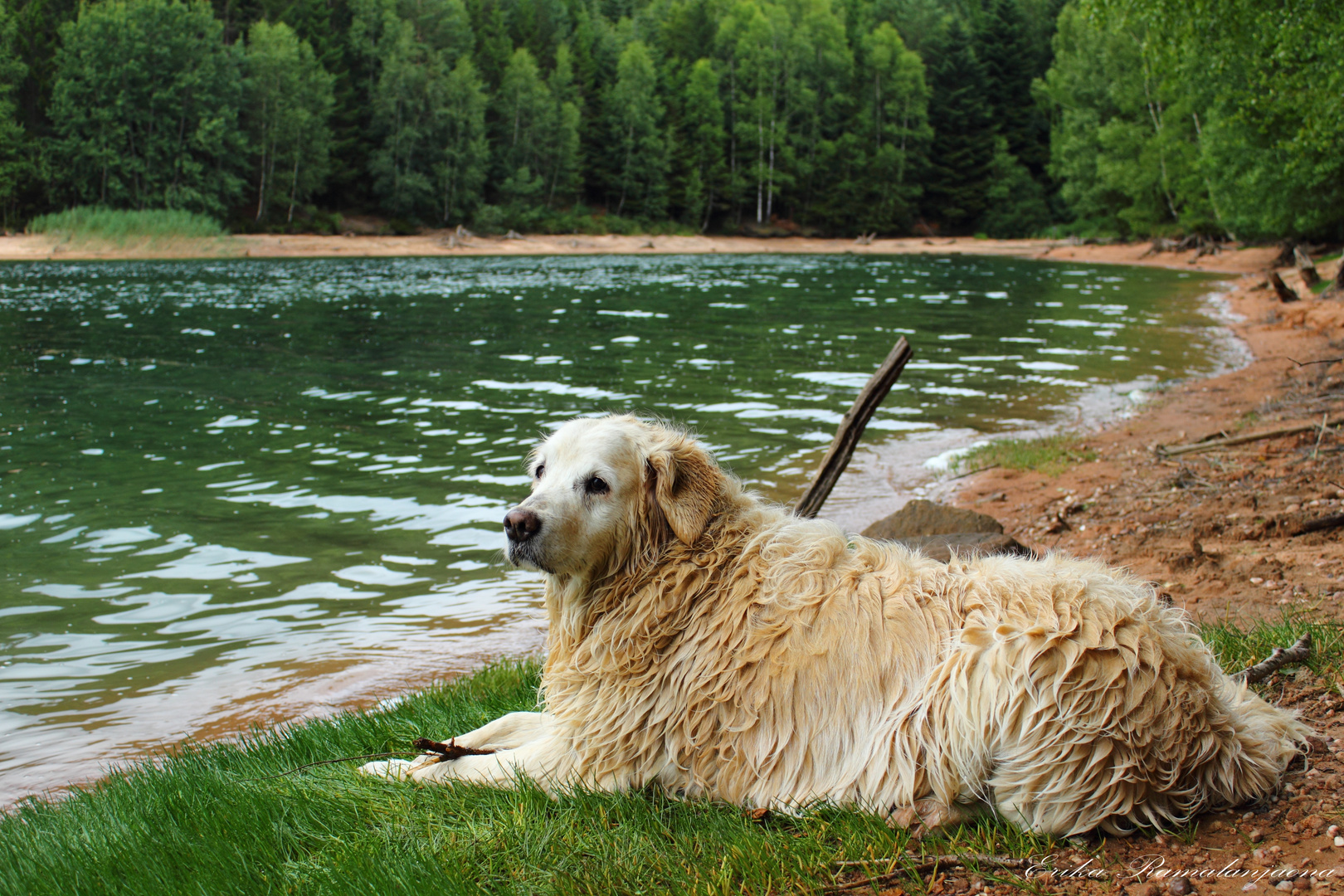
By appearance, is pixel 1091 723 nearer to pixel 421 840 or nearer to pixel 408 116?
pixel 421 840

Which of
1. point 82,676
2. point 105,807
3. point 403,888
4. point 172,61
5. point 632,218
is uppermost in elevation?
point 172,61

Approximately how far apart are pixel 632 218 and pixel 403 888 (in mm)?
87068

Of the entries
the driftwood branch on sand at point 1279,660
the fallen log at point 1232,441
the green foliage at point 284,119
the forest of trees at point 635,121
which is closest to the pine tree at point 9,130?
the forest of trees at point 635,121

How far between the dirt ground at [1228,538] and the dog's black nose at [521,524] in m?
1.99

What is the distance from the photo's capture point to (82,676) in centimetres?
715

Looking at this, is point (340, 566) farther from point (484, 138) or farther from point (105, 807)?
point (484, 138)

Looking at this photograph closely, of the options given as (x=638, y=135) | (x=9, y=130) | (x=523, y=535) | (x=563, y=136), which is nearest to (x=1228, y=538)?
(x=523, y=535)

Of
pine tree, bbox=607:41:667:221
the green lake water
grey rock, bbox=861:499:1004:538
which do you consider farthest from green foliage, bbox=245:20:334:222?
grey rock, bbox=861:499:1004:538

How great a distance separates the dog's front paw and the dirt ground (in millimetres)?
2425

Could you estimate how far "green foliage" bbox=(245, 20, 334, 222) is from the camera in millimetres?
68188

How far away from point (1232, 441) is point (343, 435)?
11.7m

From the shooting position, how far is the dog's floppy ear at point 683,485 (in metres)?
4.18

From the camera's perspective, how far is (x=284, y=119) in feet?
225

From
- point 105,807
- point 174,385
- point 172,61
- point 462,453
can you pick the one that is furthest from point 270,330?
point 172,61
